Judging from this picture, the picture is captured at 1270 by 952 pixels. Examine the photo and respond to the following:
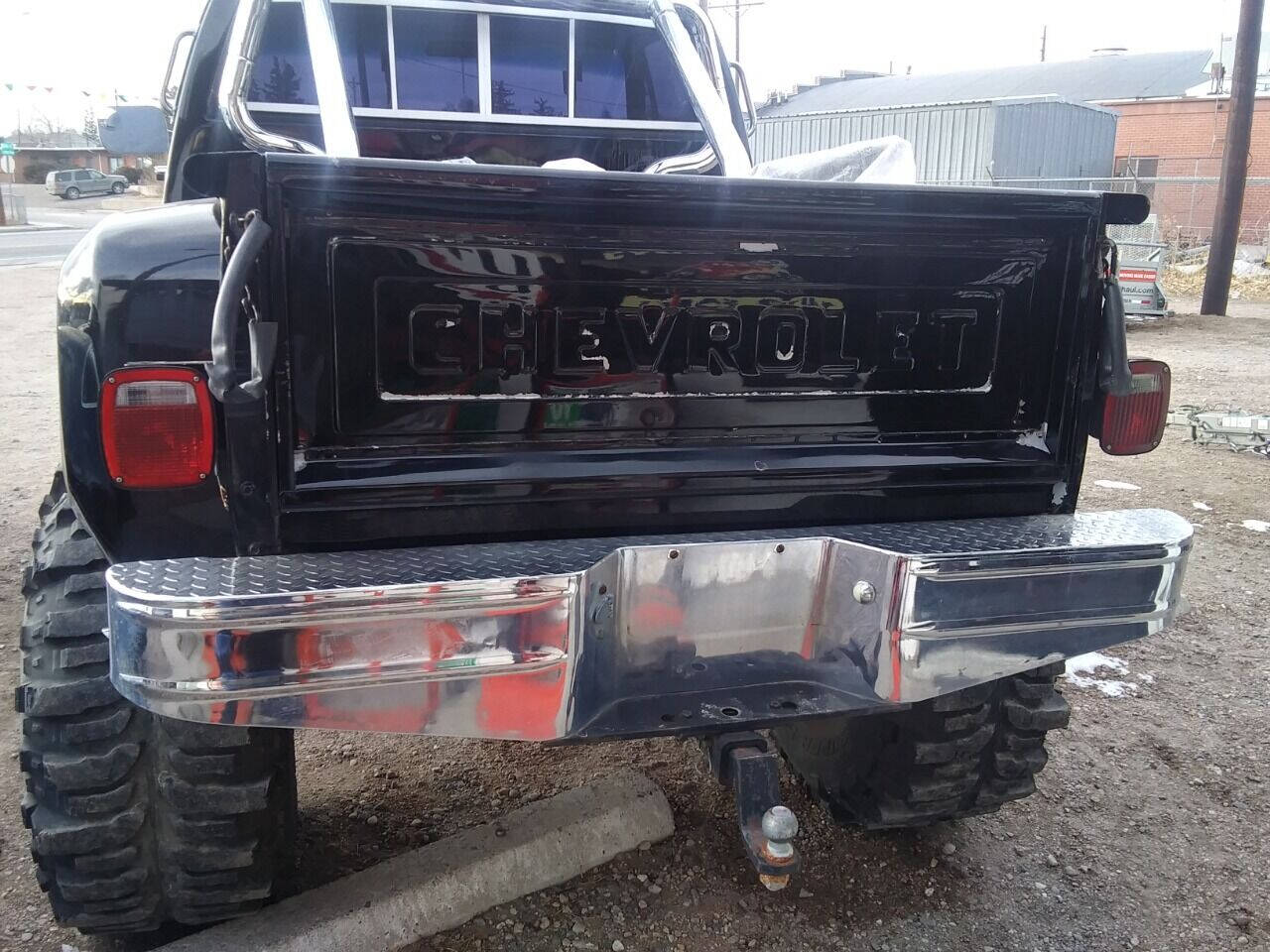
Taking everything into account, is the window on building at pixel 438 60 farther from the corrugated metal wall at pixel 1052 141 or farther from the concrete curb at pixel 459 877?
the corrugated metal wall at pixel 1052 141

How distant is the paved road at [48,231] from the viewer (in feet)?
74.0

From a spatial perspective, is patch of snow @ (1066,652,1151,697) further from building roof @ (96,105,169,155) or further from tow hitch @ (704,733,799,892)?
building roof @ (96,105,169,155)

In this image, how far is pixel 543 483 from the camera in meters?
2.06

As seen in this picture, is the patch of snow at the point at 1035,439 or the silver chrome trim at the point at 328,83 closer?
the patch of snow at the point at 1035,439

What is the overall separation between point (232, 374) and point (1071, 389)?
183 centimetres

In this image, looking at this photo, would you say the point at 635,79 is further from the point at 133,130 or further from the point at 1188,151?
the point at 1188,151

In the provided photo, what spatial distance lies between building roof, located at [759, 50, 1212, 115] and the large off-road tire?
36105mm

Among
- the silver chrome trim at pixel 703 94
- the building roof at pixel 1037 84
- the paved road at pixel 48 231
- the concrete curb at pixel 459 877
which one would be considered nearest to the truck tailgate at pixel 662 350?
the concrete curb at pixel 459 877

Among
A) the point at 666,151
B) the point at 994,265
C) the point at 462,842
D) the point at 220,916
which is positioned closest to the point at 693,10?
the point at 666,151

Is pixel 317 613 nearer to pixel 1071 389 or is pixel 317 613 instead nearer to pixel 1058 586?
pixel 1058 586

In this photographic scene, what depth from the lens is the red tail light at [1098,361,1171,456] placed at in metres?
2.36

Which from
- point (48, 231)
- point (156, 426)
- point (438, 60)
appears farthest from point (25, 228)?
point (156, 426)

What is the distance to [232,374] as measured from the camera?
174cm

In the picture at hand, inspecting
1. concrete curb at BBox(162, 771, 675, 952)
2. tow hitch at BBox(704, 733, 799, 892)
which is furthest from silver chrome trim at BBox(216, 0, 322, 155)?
tow hitch at BBox(704, 733, 799, 892)
